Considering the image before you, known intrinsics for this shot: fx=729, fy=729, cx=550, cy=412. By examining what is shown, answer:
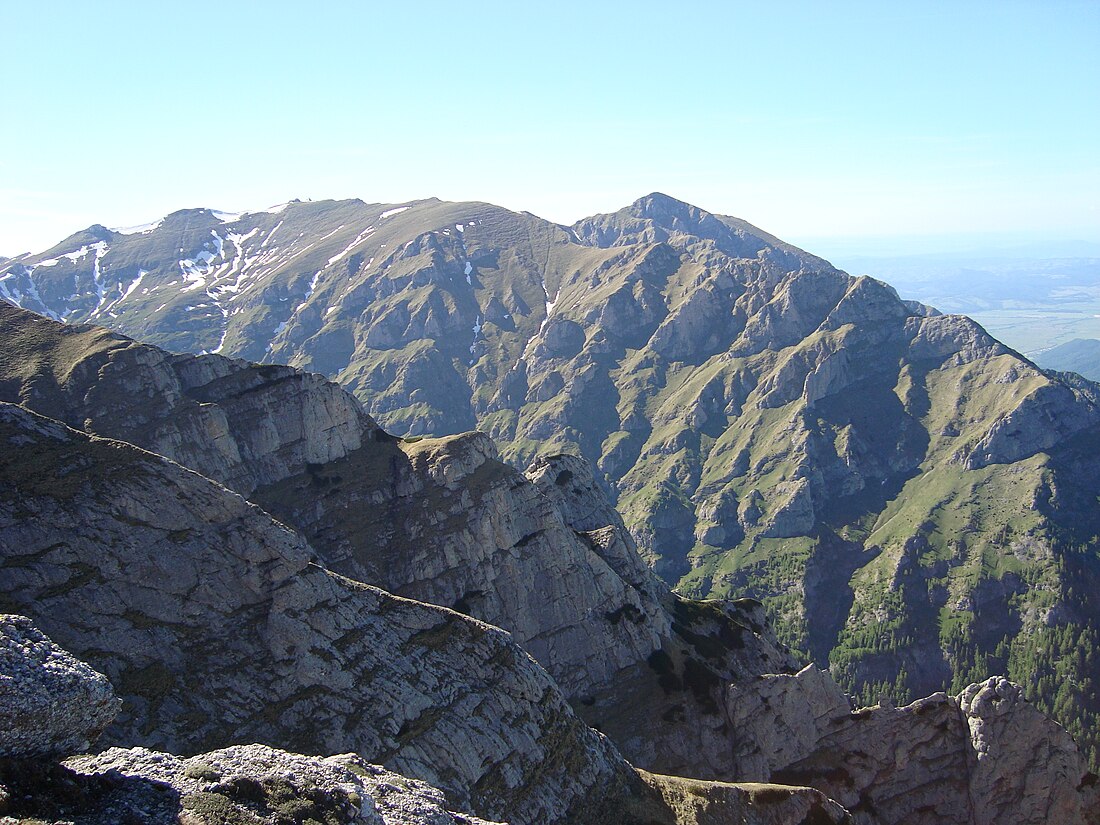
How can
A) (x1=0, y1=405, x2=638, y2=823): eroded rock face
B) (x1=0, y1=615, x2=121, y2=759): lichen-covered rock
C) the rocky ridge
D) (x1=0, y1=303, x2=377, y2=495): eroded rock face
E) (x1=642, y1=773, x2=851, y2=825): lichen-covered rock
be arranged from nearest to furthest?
1. (x1=0, y1=615, x2=121, y2=759): lichen-covered rock
2. (x1=0, y1=405, x2=638, y2=823): eroded rock face
3. (x1=642, y1=773, x2=851, y2=825): lichen-covered rock
4. the rocky ridge
5. (x1=0, y1=303, x2=377, y2=495): eroded rock face

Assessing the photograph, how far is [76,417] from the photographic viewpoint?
113750mm

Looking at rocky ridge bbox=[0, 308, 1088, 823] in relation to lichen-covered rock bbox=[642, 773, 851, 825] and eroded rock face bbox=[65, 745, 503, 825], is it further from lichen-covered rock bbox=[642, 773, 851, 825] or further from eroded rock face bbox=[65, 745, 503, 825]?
eroded rock face bbox=[65, 745, 503, 825]

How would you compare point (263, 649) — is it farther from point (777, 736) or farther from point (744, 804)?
point (777, 736)

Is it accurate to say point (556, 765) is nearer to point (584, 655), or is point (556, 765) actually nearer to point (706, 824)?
point (706, 824)

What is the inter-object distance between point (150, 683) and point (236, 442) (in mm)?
Result: 69731

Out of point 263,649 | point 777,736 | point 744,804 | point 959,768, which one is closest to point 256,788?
point 263,649

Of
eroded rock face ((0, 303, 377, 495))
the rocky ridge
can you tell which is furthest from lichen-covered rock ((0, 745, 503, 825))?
eroded rock face ((0, 303, 377, 495))

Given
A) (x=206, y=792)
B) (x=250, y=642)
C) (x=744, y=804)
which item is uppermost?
(x=206, y=792)

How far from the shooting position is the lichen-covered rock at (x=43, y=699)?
3356 centimetres

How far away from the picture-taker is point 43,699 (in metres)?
34.5

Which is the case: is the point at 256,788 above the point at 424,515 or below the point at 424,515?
above

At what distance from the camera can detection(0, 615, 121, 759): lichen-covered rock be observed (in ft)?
110

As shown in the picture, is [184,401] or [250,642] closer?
Answer: [250,642]

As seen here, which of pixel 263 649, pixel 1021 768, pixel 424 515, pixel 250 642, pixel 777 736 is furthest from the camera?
pixel 424 515
